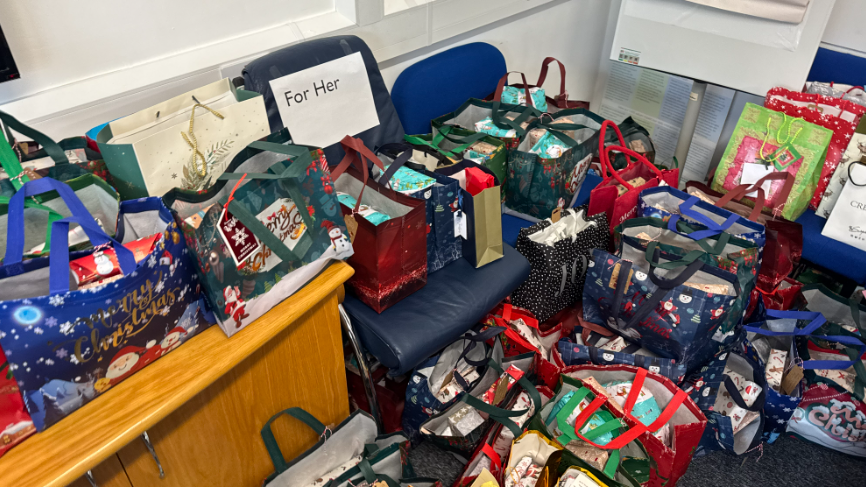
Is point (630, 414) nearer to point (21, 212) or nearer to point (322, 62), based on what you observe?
point (322, 62)

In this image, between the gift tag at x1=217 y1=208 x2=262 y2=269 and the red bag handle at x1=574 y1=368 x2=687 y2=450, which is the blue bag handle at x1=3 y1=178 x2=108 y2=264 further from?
the red bag handle at x1=574 y1=368 x2=687 y2=450

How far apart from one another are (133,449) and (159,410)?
193 mm

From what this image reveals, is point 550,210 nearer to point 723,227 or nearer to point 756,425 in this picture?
point 723,227

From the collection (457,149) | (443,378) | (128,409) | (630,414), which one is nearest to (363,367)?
(443,378)

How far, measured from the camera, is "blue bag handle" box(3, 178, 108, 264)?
0.83 meters

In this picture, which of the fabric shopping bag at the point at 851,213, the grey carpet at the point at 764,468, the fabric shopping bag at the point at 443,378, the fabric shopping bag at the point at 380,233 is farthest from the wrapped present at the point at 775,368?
the fabric shopping bag at the point at 380,233

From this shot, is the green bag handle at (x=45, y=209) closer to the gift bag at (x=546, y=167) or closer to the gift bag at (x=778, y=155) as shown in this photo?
the gift bag at (x=546, y=167)

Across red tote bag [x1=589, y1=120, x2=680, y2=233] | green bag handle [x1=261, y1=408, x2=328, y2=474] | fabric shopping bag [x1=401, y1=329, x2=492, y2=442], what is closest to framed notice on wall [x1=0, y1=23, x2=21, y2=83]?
green bag handle [x1=261, y1=408, x2=328, y2=474]

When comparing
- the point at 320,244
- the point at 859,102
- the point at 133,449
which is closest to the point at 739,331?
the point at 859,102

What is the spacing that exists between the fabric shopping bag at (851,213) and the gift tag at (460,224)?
4.69 ft

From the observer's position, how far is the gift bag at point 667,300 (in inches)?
61.9

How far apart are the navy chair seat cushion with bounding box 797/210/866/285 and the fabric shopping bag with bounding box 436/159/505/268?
1.23m

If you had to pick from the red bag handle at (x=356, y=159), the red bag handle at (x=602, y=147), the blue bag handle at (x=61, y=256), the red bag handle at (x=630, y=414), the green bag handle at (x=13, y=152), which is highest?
the green bag handle at (x=13, y=152)

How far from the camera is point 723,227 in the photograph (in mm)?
1768
